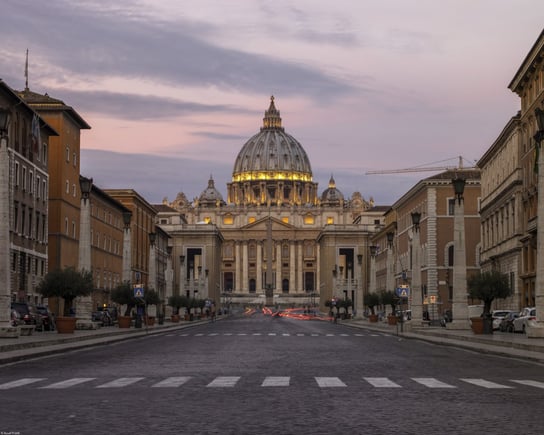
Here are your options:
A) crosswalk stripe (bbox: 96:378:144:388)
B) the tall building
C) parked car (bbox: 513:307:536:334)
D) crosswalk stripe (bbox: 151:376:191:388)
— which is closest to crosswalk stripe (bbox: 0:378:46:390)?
crosswalk stripe (bbox: 96:378:144:388)

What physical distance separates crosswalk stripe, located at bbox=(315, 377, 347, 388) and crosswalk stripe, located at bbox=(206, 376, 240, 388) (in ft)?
5.02

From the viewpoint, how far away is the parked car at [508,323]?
61062 mm

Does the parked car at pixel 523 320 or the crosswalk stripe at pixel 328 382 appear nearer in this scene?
the crosswalk stripe at pixel 328 382

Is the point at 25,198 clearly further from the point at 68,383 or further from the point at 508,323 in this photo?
the point at 68,383

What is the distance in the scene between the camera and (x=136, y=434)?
1190cm

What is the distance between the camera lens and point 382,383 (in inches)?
776

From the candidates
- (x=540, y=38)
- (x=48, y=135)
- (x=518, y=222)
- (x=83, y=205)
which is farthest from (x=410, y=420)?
(x=48, y=135)

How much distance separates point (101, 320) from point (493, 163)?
38.0 m

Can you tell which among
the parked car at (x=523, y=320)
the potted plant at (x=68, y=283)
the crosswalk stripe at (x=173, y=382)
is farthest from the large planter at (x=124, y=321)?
the crosswalk stripe at (x=173, y=382)

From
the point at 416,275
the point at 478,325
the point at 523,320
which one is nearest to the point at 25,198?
the point at 416,275

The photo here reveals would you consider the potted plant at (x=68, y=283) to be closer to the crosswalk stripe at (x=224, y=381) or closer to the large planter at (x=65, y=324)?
the large planter at (x=65, y=324)

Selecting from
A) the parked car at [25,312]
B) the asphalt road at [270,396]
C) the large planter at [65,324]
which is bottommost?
the asphalt road at [270,396]

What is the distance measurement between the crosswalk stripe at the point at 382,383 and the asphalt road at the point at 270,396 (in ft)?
0.09

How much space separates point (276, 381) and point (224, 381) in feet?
3.12
